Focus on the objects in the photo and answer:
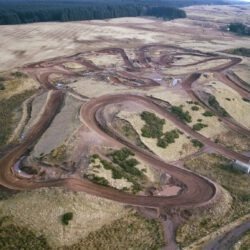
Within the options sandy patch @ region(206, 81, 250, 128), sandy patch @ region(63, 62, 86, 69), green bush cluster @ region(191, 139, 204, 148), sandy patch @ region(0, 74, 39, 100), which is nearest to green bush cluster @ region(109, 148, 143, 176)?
green bush cluster @ region(191, 139, 204, 148)

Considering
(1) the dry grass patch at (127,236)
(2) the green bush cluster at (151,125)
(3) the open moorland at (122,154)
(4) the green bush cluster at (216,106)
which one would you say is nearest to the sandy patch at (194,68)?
(3) the open moorland at (122,154)

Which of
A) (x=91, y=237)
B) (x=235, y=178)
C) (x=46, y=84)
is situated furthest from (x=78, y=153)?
(x=46, y=84)

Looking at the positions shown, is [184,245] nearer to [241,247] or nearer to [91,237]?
[241,247]

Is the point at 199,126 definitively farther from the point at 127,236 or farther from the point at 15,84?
the point at 15,84

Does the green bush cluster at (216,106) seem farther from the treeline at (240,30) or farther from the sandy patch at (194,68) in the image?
the treeline at (240,30)

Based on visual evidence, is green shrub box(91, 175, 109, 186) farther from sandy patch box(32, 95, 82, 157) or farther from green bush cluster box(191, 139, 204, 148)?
green bush cluster box(191, 139, 204, 148)

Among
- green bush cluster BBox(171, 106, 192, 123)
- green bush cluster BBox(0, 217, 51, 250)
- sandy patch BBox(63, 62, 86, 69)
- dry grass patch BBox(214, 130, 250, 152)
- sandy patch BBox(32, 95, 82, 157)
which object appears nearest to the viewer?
green bush cluster BBox(0, 217, 51, 250)
